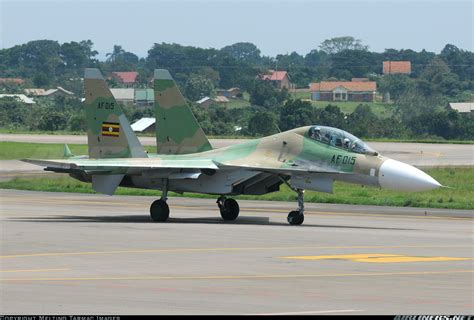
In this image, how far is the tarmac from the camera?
19.6 m

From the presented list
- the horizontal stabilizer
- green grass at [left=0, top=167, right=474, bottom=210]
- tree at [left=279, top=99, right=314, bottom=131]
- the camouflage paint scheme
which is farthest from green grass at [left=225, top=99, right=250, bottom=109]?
the horizontal stabilizer

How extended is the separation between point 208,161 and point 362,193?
1780 centimetres

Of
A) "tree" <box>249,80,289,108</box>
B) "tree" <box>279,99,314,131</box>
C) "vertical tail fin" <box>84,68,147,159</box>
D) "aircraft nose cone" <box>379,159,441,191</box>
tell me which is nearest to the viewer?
"aircraft nose cone" <box>379,159,441,191</box>

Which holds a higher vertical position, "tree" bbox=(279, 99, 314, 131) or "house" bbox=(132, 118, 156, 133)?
"tree" bbox=(279, 99, 314, 131)

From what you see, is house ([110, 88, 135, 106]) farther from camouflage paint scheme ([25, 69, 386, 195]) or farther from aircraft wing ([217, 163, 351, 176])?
aircraft wing ([217, 163, 351, 176])

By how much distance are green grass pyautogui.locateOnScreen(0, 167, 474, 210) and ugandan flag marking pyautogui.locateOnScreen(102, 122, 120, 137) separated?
12.4 meters

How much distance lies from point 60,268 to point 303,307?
6952 mm

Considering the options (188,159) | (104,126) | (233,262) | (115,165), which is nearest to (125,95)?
(104,126)

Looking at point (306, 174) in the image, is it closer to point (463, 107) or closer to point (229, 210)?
point (229, 210)

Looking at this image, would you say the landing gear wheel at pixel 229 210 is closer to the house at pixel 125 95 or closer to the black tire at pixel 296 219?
the black tire at pixel 296 219

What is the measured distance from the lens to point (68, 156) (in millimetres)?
40500

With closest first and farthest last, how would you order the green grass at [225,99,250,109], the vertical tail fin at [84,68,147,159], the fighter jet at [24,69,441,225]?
the fighter jet at [24,69,441,225]
the vertical tail fin at [84,68,147,159]
the green grass at [225,99,250,109]

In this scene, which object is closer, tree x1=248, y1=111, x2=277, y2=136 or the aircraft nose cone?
the aircraft nose cone

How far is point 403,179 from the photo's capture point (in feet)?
117
